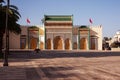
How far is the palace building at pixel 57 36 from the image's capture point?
77.6m

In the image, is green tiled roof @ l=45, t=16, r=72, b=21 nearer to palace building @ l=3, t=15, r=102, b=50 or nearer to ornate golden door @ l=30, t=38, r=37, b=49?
palace building @ l=3, t=15, r=102, b=50

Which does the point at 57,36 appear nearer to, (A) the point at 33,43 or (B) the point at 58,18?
(B) the point at 58,18

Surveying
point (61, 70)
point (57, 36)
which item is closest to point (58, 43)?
point (57, 36)

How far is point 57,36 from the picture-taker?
7794cm

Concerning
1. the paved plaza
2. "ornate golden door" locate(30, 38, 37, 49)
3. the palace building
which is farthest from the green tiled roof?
the paved plaza

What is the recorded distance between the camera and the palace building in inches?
3056

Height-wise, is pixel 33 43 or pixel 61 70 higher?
pixel 33 43

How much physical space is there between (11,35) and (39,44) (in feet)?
22.7

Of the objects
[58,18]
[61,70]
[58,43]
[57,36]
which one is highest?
[58,18]

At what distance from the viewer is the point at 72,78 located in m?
16.0

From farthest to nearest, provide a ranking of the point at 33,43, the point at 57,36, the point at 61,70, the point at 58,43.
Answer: the point at 33,43, the point at 57,36, the point at 58,43, the point at 61,70

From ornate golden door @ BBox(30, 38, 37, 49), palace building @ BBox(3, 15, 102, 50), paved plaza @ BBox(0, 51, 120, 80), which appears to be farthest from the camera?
ornate golden door @ BBox(30, 38, 37, 49)

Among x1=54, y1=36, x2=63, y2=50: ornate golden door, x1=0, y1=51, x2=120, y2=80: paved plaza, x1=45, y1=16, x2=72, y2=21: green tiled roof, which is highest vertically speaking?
x1=45, y1=16, x2=72, y2=21: green tiled roof

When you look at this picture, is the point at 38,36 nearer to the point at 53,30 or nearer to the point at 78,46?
the point at 53,30
